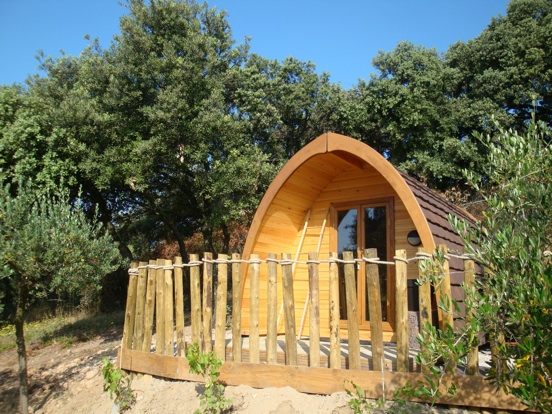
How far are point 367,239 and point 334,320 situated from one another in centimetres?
267

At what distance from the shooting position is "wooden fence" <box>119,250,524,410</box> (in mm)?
3793

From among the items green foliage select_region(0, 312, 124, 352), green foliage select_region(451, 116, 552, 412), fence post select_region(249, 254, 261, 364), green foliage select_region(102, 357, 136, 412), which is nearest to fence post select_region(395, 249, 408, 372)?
green foliage select_region(451, 116, 552, 412)

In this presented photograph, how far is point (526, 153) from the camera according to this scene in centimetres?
249

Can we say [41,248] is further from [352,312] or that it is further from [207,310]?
[352,312]

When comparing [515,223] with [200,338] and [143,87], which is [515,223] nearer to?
[200,338]

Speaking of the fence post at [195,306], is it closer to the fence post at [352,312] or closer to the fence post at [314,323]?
the fence post at [314,323]

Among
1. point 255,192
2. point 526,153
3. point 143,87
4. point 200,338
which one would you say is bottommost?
point 200,338

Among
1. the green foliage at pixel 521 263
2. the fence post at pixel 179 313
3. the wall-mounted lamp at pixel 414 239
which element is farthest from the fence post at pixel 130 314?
the green foliage at pixel 521 263

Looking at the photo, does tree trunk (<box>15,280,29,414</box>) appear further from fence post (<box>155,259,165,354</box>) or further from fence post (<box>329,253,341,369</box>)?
fence post (<box>329,253,341,369</box>)

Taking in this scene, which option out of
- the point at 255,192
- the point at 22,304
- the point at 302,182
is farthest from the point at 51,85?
the point at 302,182

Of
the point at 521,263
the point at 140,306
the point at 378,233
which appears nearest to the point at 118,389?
the point at 140,306

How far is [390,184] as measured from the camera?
16.8ft

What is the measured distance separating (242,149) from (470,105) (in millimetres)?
8717

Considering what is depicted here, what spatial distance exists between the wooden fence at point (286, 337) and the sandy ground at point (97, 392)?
4.8 inches
